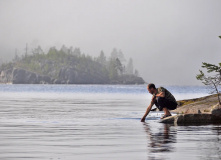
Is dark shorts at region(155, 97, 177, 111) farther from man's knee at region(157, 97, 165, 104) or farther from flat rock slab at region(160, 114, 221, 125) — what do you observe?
flat rock slab at region(160, 114, 221, 125)

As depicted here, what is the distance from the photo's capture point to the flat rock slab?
2556 cm

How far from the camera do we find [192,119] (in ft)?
85.3

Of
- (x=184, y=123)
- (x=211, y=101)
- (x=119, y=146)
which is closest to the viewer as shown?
(x=119, y=146)

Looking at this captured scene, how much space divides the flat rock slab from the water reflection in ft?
4.60

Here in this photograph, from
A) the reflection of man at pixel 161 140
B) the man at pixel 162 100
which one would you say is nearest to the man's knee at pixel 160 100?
the man at pixel 162 100

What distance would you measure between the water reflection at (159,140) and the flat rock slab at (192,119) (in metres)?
1.40

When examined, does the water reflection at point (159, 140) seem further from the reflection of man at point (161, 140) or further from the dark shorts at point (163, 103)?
the dark shorts at point (163, 103)

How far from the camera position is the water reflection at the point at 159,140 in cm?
1506

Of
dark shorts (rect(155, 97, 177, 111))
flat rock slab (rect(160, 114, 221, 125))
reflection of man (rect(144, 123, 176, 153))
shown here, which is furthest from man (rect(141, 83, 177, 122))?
reflection of man (rect(144, 123, 176, 153))

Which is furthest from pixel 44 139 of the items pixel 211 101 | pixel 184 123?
pixel 211 101

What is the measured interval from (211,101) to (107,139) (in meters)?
20.7

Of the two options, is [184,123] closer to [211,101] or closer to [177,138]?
[177,138]

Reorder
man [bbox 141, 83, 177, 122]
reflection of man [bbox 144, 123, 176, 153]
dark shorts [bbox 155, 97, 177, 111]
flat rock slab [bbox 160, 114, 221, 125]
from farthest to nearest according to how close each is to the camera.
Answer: dark shorts [bbox 155, 97, 177, 111], man [bbox 141, 83, 177, 122], flat rock slab [bbox 160, 114, 221, 125], reflection of man [bbox 144, 123, 176, 153]

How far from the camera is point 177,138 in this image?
61.6 ft
